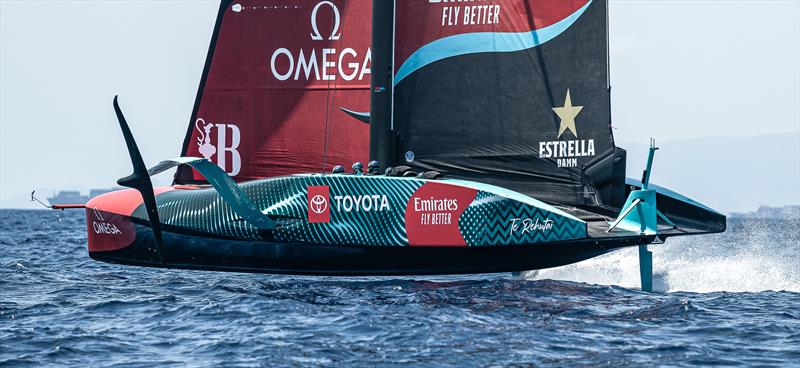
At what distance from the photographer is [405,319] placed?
10.9 m

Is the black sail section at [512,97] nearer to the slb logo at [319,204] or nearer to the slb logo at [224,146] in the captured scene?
the slb logo at [319,204]

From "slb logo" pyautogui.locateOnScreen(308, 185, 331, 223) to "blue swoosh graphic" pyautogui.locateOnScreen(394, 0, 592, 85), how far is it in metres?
2.07

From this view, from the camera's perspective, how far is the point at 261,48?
16.5 metres

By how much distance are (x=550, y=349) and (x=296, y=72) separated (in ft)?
27.1

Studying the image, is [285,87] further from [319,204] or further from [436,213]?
[436,213]

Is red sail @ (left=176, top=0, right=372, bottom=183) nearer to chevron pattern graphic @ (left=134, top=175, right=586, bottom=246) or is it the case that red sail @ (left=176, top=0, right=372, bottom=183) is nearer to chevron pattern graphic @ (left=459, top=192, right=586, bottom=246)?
chevron pattern graphic @ (left=134, top=175, right=586, bottom=246)

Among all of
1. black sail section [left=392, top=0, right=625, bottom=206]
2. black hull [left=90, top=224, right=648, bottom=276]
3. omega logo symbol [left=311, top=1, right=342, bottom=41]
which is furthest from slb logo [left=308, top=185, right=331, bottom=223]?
omega logo symbol [left=311, top=1, right=342, bottom=41]

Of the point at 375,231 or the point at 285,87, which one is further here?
the point at 285,87

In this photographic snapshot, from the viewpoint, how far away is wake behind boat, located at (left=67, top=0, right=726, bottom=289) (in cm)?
1384

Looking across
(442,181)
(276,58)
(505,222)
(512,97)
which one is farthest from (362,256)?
(276,58)

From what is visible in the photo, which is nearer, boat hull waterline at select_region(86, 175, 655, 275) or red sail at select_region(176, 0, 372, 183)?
boat hull waterline at select_region(86, 175, 655, 275)

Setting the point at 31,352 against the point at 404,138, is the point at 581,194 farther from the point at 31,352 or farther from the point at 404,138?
the point at 31,352

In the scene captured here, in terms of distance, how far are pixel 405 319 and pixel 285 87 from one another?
253 inches

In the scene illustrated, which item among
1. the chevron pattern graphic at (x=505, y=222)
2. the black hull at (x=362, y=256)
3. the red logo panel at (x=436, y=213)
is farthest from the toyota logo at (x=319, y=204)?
the chevron pattern graphic at (x=505, y=222)
